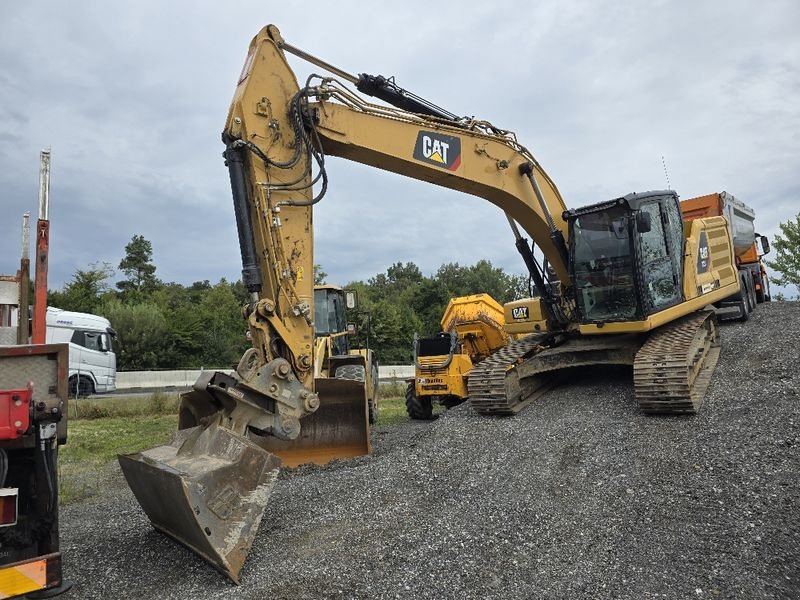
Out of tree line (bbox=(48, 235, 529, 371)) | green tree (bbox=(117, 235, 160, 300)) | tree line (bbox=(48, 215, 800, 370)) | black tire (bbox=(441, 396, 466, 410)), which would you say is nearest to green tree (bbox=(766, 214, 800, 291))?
tree line (bbox=(48, 215, 800, 370))

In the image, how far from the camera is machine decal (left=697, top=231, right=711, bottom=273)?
27.9 ft

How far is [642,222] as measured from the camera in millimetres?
7355

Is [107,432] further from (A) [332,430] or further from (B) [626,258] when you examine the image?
(B) [626,258]

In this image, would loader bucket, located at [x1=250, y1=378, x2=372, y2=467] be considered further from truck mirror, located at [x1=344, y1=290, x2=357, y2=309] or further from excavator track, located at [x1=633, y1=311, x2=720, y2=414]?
truck mirror, located at [x1=344, y1=290, x2=357, y2=309]

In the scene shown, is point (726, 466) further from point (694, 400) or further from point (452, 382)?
point (452, 382)

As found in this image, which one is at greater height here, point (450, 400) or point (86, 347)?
point (86, 347)

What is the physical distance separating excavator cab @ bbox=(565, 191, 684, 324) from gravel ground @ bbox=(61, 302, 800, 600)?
1435 mm

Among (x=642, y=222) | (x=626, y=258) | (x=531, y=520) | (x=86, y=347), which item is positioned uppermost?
(x=642, y=222)

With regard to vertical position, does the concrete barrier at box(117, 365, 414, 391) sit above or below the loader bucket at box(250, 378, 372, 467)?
above

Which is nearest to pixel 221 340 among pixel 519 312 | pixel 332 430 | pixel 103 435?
pixel 103 435

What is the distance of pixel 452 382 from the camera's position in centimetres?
1153

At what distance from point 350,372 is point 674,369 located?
4.86 meters

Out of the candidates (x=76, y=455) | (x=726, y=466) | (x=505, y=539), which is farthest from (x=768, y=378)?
(x=76, y=455)

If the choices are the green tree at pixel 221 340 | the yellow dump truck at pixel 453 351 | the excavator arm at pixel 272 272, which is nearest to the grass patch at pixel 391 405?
the yellow dump truck at pixel 453 351
